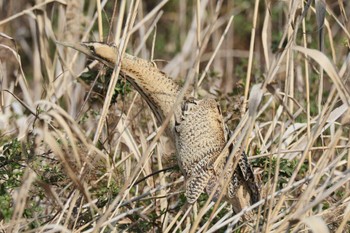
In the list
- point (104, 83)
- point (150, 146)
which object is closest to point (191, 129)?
point (104, 83)

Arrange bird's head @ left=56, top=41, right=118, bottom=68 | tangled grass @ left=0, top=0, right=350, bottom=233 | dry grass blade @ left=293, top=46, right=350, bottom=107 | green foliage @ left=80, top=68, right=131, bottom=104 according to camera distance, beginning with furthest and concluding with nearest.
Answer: green foliage @ left=80, top=68, right=131, bottom=104
bird's head @ left=56, top=41, right=118, bottom=68
tangled grass @ left=0, top=0, right=350, bottom=233
dry grass blade @ left=293, top=46, right=350, bottom=107

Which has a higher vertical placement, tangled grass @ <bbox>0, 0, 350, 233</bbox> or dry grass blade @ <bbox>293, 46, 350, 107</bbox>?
dry grass blade @ <bbox>293, 46, 350, 107</bbox>

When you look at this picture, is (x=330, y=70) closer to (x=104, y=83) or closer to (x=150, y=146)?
(x=150, y=146)

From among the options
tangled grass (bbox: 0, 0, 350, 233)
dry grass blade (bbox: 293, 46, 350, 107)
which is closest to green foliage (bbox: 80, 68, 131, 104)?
tangled grass (bbox: 0, 0, 350, 233)

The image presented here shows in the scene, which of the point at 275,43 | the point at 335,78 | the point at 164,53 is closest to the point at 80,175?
the point at 335,78

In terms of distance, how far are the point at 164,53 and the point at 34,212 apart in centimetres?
304

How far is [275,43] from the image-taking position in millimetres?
3781

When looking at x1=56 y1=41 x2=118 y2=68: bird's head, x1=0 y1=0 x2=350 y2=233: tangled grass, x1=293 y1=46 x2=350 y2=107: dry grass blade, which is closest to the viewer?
x1=293 y1=46 x2=350 y2=107: dry grass blade

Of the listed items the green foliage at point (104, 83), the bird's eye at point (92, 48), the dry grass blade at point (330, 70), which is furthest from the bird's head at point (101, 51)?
the dry grass blade at point (330, 70)

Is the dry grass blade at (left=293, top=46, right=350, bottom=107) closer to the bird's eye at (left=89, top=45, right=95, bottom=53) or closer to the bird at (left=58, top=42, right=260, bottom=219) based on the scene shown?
→ the bird at (left=58, top=42, right=260, bottom=219)

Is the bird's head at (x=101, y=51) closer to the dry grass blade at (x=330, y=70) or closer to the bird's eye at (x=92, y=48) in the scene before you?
the bird's eye at (x=92, y=48)

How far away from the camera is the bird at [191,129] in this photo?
8.22 feet

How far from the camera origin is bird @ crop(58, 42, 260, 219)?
251 centimetres

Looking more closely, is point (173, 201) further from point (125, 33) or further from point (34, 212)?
point (125, 33)
